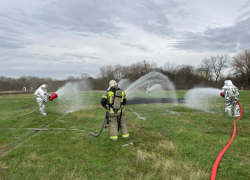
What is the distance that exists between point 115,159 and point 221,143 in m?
3.51

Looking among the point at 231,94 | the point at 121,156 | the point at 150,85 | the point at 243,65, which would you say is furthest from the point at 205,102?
the point at 243,65

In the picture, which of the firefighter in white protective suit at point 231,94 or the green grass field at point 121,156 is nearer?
the green grass field at point 121,156

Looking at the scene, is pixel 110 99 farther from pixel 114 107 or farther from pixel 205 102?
pixel 205 102

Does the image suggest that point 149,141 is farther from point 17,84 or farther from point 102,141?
point 17,84

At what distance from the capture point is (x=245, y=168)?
4336 mm

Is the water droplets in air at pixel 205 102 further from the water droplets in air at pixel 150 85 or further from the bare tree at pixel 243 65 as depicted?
the bare tree at pixel 243 65

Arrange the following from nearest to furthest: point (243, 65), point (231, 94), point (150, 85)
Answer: point (231, 94) < point (150, 85) < point (243, 65)

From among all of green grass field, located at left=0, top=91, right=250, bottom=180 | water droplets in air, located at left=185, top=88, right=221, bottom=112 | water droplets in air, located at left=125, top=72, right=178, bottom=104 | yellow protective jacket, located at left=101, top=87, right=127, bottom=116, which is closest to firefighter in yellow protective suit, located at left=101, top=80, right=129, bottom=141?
yellow protective jacket, located at left=101, top=87, right=127, bottom=116

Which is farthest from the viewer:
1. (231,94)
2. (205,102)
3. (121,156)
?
(205,102)

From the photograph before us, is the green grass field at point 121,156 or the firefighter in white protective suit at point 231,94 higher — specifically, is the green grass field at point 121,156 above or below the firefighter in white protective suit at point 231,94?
below

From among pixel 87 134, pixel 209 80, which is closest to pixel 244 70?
pixel 209 80

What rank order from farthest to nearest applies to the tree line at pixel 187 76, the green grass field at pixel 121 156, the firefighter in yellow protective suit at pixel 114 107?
the tree line at pixel 187 76
the firefighter in yellow protective suit at pixel 114 107
the green grass field at pixel 121 156

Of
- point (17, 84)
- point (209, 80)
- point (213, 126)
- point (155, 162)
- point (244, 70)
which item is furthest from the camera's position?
point (209, 80)

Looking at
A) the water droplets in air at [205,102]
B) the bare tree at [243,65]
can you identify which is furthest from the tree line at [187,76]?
the water droplets in air at [205,102]
